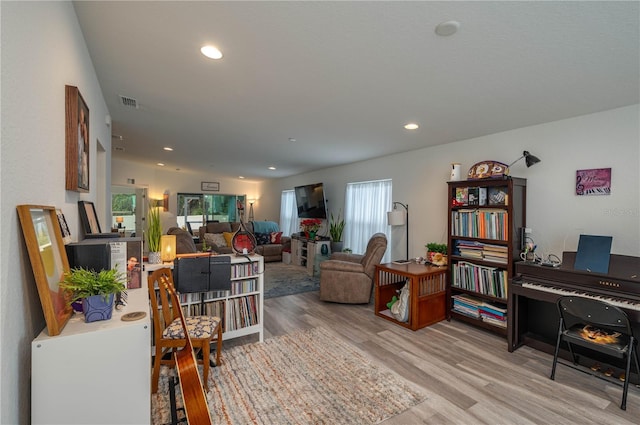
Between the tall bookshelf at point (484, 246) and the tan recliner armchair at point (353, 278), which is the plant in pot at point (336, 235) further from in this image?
the tall bookshelf at point (484, 246)

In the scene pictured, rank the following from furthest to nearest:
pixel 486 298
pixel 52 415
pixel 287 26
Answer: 1. pixel 486 298
2. pixel 287 26
3. pixel 52 415

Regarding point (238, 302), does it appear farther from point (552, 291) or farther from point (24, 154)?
point (552, 291)

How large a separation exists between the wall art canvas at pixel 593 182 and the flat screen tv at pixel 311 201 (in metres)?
4.52

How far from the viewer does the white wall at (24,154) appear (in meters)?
0.83

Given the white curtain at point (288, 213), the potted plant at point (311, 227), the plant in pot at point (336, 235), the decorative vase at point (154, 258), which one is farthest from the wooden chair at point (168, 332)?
the white curtain at point (288, 213)

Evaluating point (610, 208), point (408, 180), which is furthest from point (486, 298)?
point (408, 180)

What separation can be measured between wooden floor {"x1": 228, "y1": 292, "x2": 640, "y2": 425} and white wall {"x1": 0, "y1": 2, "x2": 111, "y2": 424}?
78.4 inches

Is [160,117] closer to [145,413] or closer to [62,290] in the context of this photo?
[62,290]

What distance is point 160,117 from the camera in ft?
11.1

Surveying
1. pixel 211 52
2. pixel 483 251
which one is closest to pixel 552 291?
pixel 483 251

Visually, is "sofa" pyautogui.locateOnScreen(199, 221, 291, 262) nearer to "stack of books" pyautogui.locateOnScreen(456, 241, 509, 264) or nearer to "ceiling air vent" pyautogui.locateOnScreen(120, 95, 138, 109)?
"ceiling air vent" pyautogui.locateOnScreen(120, 95, 138, 109)

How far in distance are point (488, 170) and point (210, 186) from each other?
28.3 feet

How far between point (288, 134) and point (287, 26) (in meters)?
2.29

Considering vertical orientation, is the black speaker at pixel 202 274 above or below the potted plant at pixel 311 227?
below
